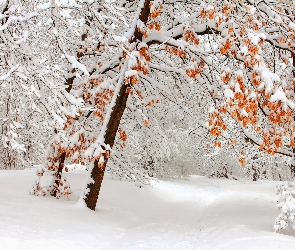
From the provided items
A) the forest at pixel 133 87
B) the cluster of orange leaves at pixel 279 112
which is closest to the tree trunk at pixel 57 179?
the forest at pixel 133 87

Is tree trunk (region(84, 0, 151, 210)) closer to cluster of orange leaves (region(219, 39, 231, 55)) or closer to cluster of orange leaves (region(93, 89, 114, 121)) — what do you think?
cluster of orange leaves (region(93, 89, 114, 121))

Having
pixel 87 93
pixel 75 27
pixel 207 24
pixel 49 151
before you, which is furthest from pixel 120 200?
Result: pixel 75 27

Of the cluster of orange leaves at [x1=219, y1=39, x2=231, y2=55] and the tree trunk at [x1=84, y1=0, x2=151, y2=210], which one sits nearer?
the cluster of orange leaves at [x1=219, y1=39, x2=231, y2=55]

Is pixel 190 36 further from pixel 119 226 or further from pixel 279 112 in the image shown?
pixel 119 226

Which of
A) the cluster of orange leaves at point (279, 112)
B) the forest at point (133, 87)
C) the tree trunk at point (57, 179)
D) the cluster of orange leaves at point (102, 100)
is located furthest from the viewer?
the tree trunk at point (57, 179)

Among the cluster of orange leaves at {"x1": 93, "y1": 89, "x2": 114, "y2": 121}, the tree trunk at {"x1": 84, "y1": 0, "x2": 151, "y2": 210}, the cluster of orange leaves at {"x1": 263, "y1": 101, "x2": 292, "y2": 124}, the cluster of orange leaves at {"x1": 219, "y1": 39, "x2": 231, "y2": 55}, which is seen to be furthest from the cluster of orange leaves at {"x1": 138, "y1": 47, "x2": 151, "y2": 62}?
the cluster of orange leaves at {"x1": 263, "y1": 101, "x2": 292, "y2": 124}

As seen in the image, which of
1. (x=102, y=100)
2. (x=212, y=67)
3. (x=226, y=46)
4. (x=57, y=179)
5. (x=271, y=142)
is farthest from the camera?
(x=57, y=179)

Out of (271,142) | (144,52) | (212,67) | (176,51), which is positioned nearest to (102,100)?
(144,52)

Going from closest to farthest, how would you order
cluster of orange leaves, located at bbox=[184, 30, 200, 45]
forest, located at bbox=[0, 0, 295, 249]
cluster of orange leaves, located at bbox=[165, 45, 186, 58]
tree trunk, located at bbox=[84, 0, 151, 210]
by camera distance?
forest, located at bbox=[0, 0, 295, 249] → cluster of orange leaves, located at bbox=[184, 30, 200, 45] → cluster of orange leaves, located at bbox=[165, 45, 186, 58] → tree trunk, located at bbox=[84, 0, 151, 210]

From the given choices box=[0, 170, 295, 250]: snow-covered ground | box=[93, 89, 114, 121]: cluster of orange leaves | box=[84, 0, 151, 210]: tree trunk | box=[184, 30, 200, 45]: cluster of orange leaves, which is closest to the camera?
box=[0, 170, 295, 250]: snow-covered ground

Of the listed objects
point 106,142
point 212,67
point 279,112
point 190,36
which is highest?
point 190,36

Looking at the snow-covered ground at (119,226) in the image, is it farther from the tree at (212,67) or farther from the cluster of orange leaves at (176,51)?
the cluster of orange leaves at (176,51)

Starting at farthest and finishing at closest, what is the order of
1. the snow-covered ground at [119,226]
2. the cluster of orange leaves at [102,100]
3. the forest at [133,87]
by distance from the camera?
the cluster of orange leaves at [102,100] → the forest at [133,87] → the snow-covered ground at [119,226]

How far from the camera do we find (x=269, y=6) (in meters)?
7.75
